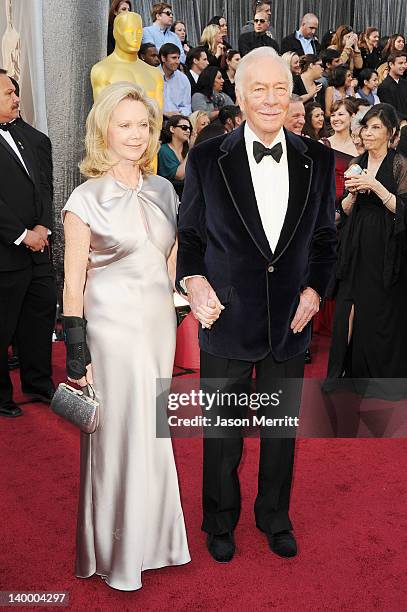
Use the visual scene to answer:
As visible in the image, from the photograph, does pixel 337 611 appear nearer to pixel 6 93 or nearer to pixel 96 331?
pixel 96 331

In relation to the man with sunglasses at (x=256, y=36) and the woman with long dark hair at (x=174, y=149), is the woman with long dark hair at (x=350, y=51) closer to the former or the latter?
the man with sunglasses at (x=256, y=36)

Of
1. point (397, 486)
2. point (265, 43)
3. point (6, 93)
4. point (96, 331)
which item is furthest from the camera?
point (265, 43)

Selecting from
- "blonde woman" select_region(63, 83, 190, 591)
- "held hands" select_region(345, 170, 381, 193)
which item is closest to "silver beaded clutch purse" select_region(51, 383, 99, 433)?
"blonde woman" select_region(63, 83, 190, 591)

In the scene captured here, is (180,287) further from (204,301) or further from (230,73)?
(230,73)

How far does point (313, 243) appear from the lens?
8.71ft

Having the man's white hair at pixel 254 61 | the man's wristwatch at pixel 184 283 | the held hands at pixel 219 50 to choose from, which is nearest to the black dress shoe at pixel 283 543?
the man's wristwatch at pixel 184 283

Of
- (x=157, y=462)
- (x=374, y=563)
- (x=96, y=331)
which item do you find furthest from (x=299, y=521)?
(x=96, y=331)

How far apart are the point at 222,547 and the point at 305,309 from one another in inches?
37.7

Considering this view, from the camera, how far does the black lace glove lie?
2.34 meters

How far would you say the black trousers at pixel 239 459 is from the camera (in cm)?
263

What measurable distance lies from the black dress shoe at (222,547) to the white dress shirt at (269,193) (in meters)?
1.13

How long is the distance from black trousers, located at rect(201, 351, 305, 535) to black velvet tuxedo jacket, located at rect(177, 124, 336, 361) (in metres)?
0.07

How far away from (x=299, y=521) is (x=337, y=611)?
0.63 metres

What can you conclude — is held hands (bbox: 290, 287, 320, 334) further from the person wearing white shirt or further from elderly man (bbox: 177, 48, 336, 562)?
the person wearing white shirt
